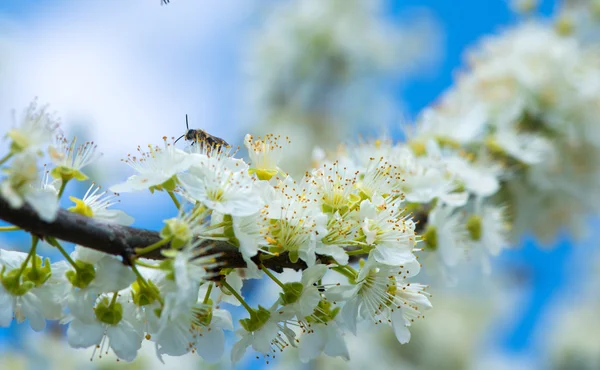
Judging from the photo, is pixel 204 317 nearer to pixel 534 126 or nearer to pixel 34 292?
pixel 34 292

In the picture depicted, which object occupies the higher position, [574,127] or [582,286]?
[582,286]

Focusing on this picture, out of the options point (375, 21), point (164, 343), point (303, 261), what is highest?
point (375, 21)

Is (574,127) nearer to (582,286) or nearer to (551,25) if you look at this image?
(551,25)

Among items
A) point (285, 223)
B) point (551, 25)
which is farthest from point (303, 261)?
point (551, 25)

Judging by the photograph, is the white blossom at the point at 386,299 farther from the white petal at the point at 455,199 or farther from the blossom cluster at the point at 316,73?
the blossom cluster at the point at 316,73

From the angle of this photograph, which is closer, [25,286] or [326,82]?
[25,286]

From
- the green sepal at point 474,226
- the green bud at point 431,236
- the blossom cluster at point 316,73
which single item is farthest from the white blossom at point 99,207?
the blossom cluster at point 316,73
